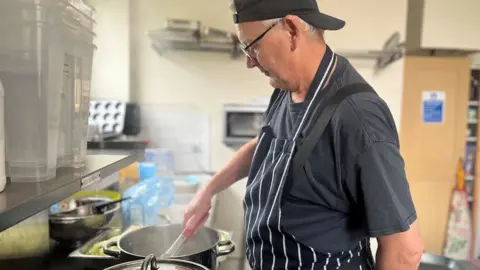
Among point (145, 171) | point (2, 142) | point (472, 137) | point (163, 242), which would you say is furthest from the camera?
point (472, 137)

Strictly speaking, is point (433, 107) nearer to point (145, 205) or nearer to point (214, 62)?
point (214, 62)

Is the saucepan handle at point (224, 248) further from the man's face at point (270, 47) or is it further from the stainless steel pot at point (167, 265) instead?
the man's face at point (270, 47)

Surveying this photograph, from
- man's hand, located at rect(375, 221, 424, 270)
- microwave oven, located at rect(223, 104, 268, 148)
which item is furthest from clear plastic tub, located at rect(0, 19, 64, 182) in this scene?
microwave oven, located at rect(223, 104, 268, 148)

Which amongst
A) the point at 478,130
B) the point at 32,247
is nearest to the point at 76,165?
the point at 32,247

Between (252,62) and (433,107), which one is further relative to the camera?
(433,107)

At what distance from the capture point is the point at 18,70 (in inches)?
21.4

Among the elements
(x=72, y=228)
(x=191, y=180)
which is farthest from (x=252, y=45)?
(x=191, y=180)

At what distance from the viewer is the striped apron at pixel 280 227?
82cm

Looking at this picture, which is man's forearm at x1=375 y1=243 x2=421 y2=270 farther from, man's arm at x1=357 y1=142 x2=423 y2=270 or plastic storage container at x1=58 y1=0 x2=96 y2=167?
plastic storage container at x1=58 y1=0 x2=96 y2=167

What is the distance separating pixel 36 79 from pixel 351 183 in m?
0.56

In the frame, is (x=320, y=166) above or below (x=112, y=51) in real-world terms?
below

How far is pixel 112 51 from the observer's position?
8.17 feet

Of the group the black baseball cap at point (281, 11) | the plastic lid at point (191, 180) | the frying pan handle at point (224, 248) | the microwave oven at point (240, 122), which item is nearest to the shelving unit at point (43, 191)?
the frying pan handle at point (224, 248)

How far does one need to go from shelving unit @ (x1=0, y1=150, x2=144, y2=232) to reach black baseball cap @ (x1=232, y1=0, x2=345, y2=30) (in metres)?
0.42
